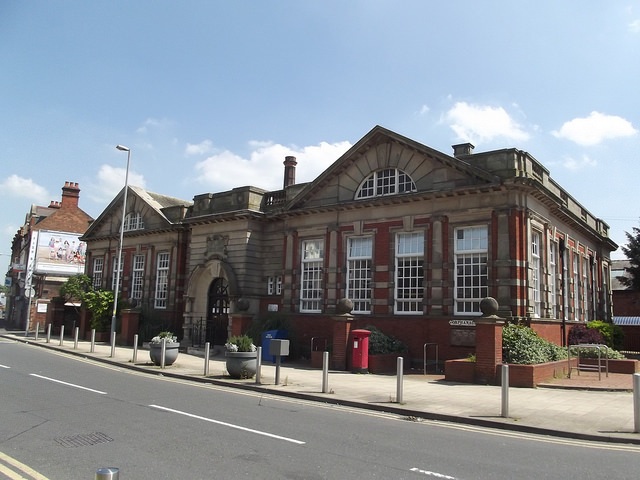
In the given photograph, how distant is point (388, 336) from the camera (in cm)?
2011

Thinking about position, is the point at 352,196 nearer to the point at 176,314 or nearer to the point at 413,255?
the point at 413,255

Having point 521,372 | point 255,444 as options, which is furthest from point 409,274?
point 255,444

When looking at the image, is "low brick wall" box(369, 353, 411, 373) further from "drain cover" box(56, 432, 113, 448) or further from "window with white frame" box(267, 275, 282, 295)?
"drain cover" box(56, 432, 113, 448)

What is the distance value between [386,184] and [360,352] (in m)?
7.28

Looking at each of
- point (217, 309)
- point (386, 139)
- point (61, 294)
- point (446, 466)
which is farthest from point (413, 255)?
point (61, 294)

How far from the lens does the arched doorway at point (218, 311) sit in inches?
1053

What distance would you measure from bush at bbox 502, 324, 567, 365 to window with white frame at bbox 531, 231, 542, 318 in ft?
8.49

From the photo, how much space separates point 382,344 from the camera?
19.2 metres

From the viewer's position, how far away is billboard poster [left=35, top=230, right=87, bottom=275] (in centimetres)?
4738

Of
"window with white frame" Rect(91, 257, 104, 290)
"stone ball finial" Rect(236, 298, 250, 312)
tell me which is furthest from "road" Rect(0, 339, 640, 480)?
"window with white frame" Rect(91, 257, 104, 290)

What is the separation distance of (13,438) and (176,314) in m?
22.9

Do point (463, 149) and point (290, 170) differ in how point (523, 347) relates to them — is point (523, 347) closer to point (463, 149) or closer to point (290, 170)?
point (463, 149)

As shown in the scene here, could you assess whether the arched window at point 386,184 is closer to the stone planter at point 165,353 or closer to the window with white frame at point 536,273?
the window with white frame at point 536,273

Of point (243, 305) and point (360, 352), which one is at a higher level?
point (243, 305)
